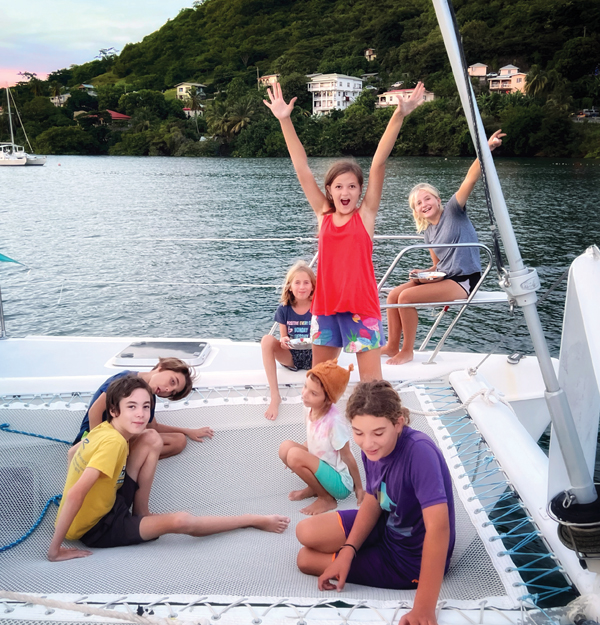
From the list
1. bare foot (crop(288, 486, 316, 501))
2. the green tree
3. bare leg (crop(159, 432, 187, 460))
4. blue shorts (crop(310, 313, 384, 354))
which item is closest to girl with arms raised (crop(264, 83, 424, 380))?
blue shorts (crop(310, 313, 384, 354))

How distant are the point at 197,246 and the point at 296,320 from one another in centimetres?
1279

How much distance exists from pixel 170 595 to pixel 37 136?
8447 centimetres

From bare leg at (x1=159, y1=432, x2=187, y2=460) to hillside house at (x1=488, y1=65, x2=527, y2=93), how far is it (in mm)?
64437

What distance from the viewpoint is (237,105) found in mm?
64688

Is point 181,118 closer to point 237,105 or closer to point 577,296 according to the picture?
point 237,105

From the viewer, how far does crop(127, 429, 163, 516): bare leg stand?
2.49 m

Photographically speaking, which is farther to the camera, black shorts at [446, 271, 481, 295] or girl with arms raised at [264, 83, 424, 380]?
black shorts at [446, 271, 481, 295]

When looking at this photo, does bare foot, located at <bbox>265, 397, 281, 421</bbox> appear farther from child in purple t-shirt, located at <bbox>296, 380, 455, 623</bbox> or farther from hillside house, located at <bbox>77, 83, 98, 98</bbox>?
hillside house, located at <bbox>77, 83, 98, 98</bbox>

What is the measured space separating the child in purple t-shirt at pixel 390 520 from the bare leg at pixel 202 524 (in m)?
0.33

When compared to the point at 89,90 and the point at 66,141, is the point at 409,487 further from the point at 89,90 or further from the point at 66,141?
the point at 89,90

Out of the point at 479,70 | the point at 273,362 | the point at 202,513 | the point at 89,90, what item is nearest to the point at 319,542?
the point at 202,513

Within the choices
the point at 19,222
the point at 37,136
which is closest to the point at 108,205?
the point at 19,222

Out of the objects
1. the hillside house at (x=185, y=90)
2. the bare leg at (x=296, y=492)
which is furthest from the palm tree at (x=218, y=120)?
the bare leg at (x=296, y=492)

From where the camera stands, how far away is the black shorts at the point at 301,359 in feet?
12.2
